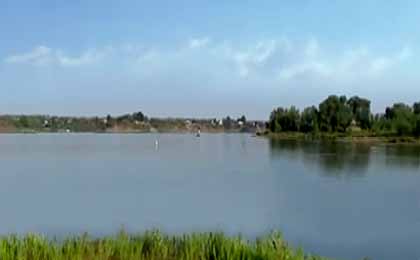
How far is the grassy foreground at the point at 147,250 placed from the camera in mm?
6863

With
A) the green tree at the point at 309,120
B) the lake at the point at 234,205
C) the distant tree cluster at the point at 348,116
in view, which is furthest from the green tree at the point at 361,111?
the lake at the point at 234,205

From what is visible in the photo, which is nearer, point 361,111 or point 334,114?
point 334,114

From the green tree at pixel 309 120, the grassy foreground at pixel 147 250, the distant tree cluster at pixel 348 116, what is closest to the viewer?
the grassy foreground at pixel 147 250

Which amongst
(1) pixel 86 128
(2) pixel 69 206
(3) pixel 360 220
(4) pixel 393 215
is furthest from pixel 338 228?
(1) pixel 86 128

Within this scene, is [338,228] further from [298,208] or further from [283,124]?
[283,124]

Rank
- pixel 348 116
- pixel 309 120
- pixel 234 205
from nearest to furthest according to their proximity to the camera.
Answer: pixel 234 205 < pixel 348 116 < pixel 309 120

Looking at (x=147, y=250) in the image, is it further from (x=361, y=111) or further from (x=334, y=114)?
(x=361, y=111)

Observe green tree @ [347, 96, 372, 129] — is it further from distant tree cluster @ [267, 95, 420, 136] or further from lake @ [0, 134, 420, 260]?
lake @ [0, 134, 420, 260]

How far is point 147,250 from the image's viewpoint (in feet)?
25.9

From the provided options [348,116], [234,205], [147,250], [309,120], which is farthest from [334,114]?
[147,250]

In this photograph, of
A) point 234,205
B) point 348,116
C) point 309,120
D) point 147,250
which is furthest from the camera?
point 309,120

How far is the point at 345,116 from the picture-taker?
85812 mm

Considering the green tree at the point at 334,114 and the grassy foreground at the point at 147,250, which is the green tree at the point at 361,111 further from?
the grassy foreground at the point at 147,250

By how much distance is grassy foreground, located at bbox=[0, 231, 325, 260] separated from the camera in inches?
270
